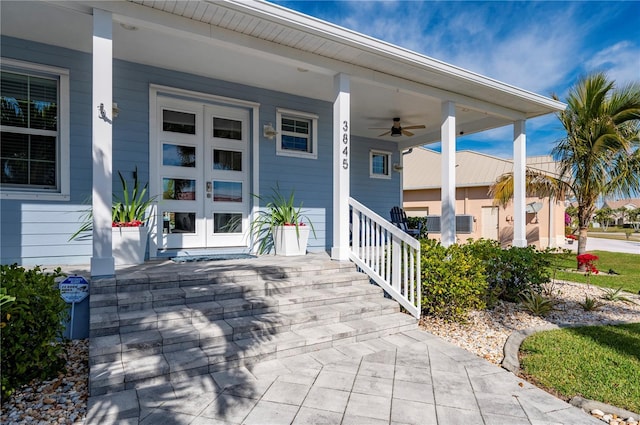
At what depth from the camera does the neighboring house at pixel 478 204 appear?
1370 centimetres

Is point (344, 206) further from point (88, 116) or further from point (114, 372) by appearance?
point (88, 116)

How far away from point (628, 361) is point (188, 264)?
445 centimetres

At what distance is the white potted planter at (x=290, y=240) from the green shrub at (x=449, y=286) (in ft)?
6.22

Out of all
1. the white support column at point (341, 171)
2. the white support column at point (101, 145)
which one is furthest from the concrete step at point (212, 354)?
the white support column at point (341, 171)

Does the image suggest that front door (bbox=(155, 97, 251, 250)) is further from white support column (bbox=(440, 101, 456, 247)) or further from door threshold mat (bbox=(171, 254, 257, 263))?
white support column (bbox=(440, 101, 456, 247))

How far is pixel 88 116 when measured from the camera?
4523 millimetres

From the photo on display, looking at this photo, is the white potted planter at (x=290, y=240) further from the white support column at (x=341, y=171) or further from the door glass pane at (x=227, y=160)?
the door glass pane at (x=227, y=160)

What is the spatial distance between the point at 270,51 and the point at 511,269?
423cm

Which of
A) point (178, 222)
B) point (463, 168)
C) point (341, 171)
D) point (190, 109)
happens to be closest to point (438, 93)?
point (341, 171)

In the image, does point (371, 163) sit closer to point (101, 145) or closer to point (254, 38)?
point (254, 38)

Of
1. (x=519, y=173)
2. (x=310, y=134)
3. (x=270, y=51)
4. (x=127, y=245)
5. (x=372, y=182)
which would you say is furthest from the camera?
(x=372, y=182)

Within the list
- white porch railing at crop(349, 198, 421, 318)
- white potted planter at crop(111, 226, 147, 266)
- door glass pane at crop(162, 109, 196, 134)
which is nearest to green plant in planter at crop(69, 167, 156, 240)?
white potted planter at crop(111, 226, 147, 266)

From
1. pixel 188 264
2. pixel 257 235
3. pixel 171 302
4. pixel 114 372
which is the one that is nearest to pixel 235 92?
pixel 257 235

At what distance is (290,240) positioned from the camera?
208 inches
